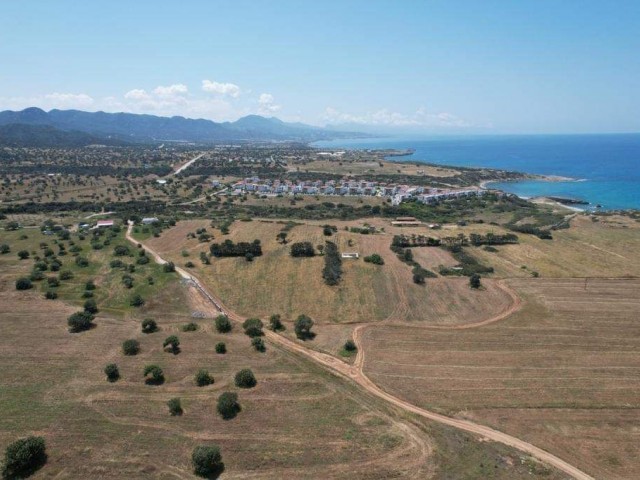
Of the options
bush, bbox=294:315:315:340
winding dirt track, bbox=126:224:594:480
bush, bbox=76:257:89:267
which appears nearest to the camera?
winding dirt track, bbox=126:224:594:480

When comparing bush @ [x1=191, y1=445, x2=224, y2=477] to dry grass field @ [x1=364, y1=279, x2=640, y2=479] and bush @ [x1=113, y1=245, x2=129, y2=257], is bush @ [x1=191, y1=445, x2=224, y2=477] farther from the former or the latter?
bush @ [x1=113, y1=245, x2=129, y2=257]

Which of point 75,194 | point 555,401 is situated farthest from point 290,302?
point 75,194

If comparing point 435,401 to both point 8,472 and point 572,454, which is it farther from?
point 8,472

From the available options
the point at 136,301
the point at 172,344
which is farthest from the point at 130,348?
the point at 136,301

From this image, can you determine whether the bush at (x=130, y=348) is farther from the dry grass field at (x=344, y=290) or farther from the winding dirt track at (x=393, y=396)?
the dry grass field at (x=344, y=290)

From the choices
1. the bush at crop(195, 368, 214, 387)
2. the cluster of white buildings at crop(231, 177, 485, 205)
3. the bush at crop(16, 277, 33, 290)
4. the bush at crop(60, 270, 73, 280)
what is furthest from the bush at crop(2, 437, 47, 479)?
the cluster of white buildings at crop(231, 177, 485, 205)

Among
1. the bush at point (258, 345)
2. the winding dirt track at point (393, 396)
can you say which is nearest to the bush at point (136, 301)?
the winding dirt track at point (393, 396)

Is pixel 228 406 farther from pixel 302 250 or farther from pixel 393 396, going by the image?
pixel 302 250
